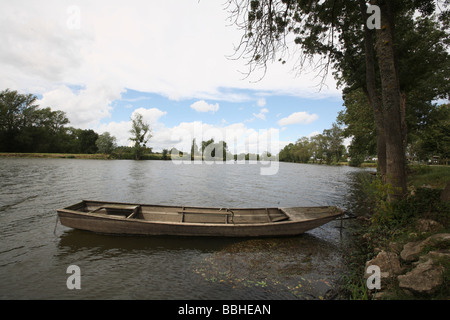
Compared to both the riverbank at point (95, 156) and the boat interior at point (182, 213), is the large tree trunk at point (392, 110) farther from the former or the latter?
the riverbank at point (95, 156)

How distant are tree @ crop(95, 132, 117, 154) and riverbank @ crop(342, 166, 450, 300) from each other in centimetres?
8663

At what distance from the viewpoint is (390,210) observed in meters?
7.29

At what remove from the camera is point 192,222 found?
8719 millimetres

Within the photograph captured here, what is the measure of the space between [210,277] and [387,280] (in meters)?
4.36

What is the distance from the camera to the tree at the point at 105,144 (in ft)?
258

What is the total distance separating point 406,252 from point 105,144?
89391mm

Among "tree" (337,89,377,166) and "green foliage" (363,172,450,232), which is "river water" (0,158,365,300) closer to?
"green foliage" (363,172,450,232)

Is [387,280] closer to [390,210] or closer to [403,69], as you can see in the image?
[390,210]

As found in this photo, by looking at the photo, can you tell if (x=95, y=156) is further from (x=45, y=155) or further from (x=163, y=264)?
(x=163, y=264)

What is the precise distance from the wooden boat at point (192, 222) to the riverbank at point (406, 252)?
1967 mm

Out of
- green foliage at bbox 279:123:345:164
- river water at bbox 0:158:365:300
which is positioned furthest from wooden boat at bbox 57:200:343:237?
green foliage at bbox 279:123:345:164
